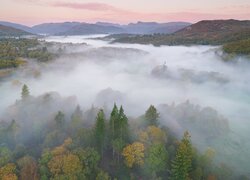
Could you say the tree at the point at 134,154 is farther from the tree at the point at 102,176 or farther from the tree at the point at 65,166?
the tree at the point at 65,166

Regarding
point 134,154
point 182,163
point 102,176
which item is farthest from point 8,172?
point 182,163

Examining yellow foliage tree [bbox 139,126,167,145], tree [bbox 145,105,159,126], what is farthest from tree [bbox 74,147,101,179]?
tree [bbox 145,105,159,126]

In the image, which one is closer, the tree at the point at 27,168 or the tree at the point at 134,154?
the tree at the point at 27,168

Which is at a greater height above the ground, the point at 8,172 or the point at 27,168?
the point at 27,168

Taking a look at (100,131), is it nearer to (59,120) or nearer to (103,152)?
(103,152)

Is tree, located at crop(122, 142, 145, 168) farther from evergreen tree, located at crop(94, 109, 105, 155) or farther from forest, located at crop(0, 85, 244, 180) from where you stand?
evergreen tree, located at crop(94, 109, 105, 155)

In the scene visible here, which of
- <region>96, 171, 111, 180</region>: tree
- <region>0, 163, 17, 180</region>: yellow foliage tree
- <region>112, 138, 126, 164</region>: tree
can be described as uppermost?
<region>112, 138, 126, 164</region>: tree

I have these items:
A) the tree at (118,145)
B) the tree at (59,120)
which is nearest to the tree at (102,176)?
the tree at (118,145)
